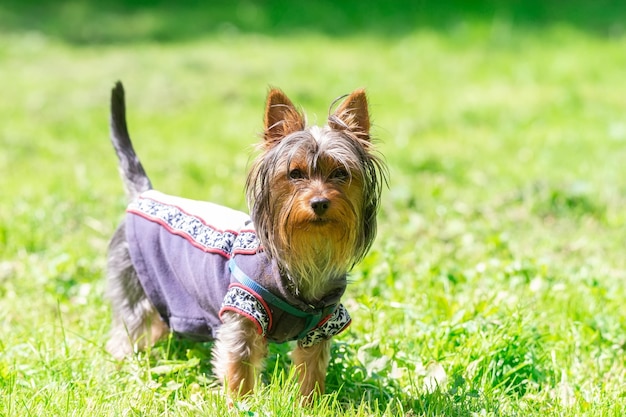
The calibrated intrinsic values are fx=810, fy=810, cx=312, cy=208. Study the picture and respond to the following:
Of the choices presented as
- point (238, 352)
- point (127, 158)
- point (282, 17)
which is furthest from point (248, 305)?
point (282, 17)

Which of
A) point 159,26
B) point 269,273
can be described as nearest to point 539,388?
point 269,273

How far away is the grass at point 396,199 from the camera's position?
11.7ft

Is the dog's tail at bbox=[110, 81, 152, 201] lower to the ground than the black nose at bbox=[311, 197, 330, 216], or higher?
lower

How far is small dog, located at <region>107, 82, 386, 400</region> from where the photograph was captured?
3.17 meters

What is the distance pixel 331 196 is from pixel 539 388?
4.68ft

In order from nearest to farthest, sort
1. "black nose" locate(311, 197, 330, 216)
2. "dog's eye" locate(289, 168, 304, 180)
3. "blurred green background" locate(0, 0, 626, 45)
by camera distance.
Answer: "black nose" locate(311, 197, 330, 216)
"dog's eye" locate(289, 168, 304, 180)
"blurred green background" locate(0, 0, 626, 45)

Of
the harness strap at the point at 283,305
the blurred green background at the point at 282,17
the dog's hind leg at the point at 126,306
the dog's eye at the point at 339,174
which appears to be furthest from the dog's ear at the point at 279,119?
the blurred green background at the point at 282,17

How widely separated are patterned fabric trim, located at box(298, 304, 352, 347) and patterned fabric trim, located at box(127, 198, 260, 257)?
42 cm

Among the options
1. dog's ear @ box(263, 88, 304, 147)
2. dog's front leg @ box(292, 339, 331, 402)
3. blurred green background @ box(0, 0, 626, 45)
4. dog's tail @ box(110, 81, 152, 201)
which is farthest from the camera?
blurred green background @ box(0, 0, 626, 45)

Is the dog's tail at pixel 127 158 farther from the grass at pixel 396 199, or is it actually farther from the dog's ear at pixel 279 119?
the dog's ear at pixel 279 119

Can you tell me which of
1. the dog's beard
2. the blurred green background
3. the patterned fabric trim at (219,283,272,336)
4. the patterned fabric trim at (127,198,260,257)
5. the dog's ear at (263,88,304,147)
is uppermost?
the dog's ear at (263,88,304,147)

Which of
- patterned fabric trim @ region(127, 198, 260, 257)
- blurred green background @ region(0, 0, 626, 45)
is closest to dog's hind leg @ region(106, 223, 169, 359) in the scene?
patterned fabric trim @ region(127, 198, 260, 257)

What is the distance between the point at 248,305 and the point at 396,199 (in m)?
3.29

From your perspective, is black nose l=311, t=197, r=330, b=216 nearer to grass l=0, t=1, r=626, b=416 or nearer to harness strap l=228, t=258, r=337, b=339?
harness strap l=228, t=258, r=337, b=339
